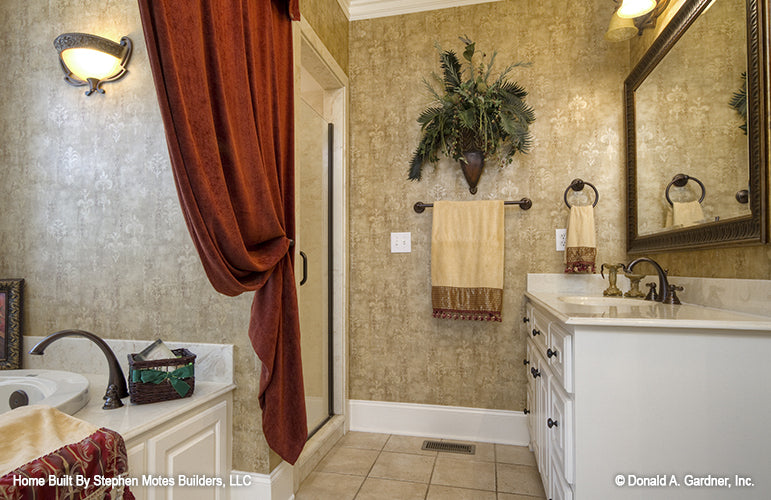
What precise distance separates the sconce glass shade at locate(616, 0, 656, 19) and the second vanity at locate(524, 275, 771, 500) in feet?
4.86

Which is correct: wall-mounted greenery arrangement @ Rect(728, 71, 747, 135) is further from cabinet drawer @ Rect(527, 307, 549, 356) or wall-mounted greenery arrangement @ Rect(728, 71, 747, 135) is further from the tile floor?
the tile floor

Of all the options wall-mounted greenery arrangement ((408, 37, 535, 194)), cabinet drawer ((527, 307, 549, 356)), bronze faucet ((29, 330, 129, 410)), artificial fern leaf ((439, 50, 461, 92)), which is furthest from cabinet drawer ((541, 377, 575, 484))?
artificial fern leaf ((439, 50, 461, 92))

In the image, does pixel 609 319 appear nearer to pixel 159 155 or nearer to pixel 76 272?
pixel 159 155

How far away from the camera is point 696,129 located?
1.68 m

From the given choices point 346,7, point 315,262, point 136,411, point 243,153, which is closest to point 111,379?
point 136,411

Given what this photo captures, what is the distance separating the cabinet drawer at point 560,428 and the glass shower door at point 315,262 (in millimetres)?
1201

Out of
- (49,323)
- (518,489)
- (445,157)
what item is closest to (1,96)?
(49,323)

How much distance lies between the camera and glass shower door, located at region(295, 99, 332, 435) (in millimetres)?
2234

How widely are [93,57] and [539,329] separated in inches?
84.6

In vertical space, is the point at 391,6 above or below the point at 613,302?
above

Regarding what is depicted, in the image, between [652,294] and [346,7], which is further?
[346,7]

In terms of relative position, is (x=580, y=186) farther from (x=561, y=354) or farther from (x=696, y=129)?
(x=561, y=354)

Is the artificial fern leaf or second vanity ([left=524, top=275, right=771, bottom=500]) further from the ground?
the artificial fern leaf

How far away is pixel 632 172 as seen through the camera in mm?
2246
